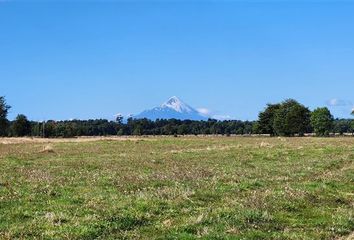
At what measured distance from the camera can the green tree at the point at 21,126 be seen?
174 metres

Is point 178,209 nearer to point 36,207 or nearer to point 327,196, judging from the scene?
point 36,207

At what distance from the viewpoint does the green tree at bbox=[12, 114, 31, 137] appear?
17350 cm

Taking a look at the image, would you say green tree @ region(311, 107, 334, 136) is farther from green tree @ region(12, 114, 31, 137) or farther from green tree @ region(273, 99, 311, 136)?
green tree @ region(12, 114, 31, 137)

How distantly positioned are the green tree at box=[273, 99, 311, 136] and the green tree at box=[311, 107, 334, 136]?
2.86 meters

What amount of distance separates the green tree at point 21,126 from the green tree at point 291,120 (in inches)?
3217

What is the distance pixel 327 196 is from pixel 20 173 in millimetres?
16136

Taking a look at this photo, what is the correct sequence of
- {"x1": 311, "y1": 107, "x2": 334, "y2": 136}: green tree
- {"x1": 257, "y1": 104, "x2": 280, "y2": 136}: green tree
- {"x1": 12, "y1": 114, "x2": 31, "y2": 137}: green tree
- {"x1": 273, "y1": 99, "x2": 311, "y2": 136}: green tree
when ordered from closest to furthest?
{"x1": 273, "y1": 99, "x2": 311, "y2": 136}: green tree → {"x1": 311, "y1": 107, "x2": 334, "y2": 136}: green tree → {"x1": 12, "y1": 114, "x2": 31, "y2": 137}: green tree → {"x1": 257, "y1": 104, "x2": 280, "y2": 136}: green tree

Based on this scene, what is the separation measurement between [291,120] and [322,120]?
1140cm

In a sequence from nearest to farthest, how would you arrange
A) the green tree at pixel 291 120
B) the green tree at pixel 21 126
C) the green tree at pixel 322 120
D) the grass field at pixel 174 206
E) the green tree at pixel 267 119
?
the grass field at pixel 174 206 < the green tree at pixel 291 120 < the green tree at pixel 322 120 < the green tree at pixel 21 126 < the green tree at pixel 267 119

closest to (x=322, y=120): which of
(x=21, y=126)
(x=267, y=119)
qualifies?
(x=267, y=119)

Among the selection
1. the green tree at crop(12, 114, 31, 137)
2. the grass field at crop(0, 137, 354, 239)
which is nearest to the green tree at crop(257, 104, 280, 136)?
the green tree at crop(12, 114, 31, 137)

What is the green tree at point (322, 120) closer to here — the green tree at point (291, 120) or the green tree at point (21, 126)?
the green tree at point (291, 120)

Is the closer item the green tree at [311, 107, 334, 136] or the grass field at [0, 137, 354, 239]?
the grass field at [0, 137, 354, 239]

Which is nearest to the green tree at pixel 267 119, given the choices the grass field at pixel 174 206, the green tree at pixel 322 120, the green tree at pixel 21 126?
the green tree at pixel 322 120
